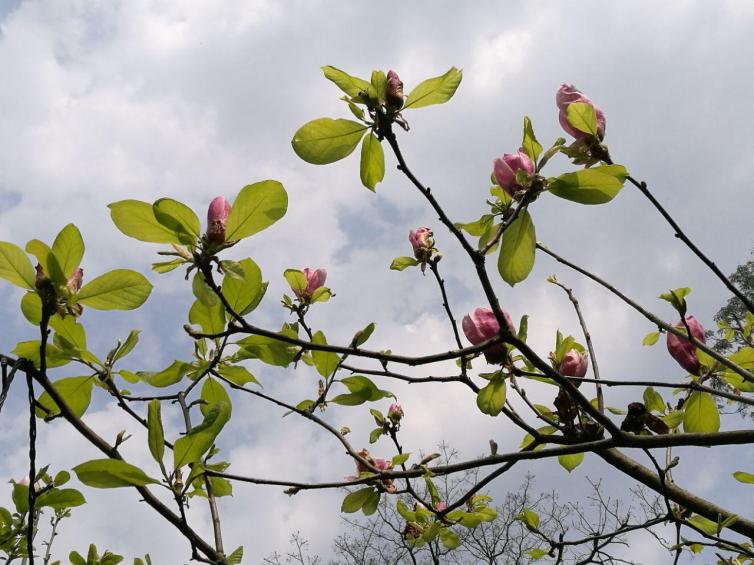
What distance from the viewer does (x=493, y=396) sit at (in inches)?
45.8

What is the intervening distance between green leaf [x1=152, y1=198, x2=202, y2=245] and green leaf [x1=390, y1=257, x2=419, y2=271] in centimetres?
57

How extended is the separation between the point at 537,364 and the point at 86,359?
74 centimetres

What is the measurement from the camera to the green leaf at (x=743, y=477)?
1.53 m

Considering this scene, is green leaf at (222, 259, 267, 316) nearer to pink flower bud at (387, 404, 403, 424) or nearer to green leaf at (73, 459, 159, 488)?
green leaf at (73, 459, 159, 488)

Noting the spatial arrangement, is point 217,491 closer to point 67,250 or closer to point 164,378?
point 164,378

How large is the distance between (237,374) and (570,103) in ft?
2.62

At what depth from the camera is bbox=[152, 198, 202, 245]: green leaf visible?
83 centimetres

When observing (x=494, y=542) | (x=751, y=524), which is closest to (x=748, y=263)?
(x=494, y=542)

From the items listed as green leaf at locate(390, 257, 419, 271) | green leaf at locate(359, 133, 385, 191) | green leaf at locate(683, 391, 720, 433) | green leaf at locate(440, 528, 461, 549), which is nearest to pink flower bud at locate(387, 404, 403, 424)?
green leaf at locate(440, 528, 461, 549)

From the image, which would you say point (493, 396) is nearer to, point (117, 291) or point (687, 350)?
point (687, 350)

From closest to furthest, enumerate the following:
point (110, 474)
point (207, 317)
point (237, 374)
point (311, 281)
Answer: point (110, 474), point (207, 317), point (237, 374), point (311, 281)

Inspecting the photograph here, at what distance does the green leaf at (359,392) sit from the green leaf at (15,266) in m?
0.64

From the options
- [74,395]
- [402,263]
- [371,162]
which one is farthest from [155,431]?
[402,263]

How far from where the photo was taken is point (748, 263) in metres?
14.4
